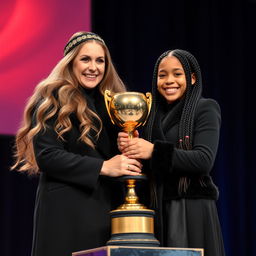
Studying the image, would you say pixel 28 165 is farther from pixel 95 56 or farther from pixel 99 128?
pixel 95 56

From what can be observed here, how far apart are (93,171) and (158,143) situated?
28 cm

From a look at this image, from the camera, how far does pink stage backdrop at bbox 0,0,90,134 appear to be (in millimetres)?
4031

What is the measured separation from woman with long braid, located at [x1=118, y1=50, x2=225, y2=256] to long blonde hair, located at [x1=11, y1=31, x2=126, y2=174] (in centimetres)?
21

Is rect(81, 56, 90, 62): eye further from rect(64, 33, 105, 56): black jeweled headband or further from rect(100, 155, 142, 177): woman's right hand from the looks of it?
rect(100, 155, 142, 177): woman's right hand

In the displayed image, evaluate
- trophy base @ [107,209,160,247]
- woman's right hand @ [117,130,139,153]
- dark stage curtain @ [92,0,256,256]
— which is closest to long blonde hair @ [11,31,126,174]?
woman's right hand @ [117,130,139,153]

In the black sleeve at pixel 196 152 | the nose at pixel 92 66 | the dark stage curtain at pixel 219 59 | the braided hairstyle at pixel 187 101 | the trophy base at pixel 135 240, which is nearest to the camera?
the trophy base at pixel 135 240

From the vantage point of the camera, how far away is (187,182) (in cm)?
252

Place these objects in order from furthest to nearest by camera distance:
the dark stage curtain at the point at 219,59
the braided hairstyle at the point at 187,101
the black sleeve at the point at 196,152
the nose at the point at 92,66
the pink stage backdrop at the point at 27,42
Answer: the dark stage curtain at the point at 219,59 < the pink stage backdrop at the point at 27,42 < the nose at the point at 92,66 < the braided hairstyle at the point at 187,101 < the black sleeve at the point at 196,152

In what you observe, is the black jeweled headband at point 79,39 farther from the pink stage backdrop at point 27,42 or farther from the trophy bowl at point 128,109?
the pink stage backdrop at point 27,42

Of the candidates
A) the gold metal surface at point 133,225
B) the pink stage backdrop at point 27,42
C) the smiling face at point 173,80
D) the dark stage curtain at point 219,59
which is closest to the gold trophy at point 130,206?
the gold metal surface at point 133,225

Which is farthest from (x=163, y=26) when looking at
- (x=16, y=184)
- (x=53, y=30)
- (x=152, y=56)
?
(x=16, y=184)

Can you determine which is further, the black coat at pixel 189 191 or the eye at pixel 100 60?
the eye at pixel 100 60

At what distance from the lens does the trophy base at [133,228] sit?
2354mm

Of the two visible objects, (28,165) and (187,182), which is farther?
(28,165)
